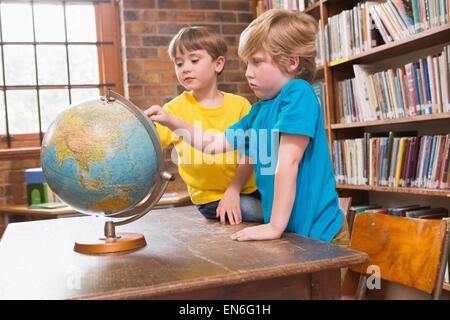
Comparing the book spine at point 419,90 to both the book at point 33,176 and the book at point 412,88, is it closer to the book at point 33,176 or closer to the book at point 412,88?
the book at point 412,88

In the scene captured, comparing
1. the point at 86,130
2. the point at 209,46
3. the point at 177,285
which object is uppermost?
the point at 209,46

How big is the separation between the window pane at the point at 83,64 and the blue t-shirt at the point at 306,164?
3225 millimetres

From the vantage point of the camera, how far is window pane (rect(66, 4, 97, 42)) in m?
4.39

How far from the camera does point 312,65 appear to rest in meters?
1.64

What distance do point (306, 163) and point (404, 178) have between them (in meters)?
1.54

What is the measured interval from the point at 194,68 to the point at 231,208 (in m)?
0.71

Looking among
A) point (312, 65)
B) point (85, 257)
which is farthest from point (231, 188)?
point (85, 257)

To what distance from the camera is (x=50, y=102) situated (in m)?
4.34

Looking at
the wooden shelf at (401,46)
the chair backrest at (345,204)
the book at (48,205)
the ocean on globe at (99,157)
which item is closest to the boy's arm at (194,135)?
the ocean on globe at (99,157)

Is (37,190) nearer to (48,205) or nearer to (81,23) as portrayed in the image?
(48,205)

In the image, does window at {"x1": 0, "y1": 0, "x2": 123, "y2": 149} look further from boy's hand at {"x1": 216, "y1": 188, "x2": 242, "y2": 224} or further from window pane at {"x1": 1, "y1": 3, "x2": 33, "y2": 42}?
boy's hand at {"x1": 216, "y1": 188, "x2": 242, "y2": 224}

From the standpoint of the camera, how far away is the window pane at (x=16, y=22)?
13.8 ft

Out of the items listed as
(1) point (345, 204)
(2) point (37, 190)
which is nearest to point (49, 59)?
(2) point (37, 190)

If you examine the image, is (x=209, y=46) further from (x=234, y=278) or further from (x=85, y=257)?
(x=234, y=278)
